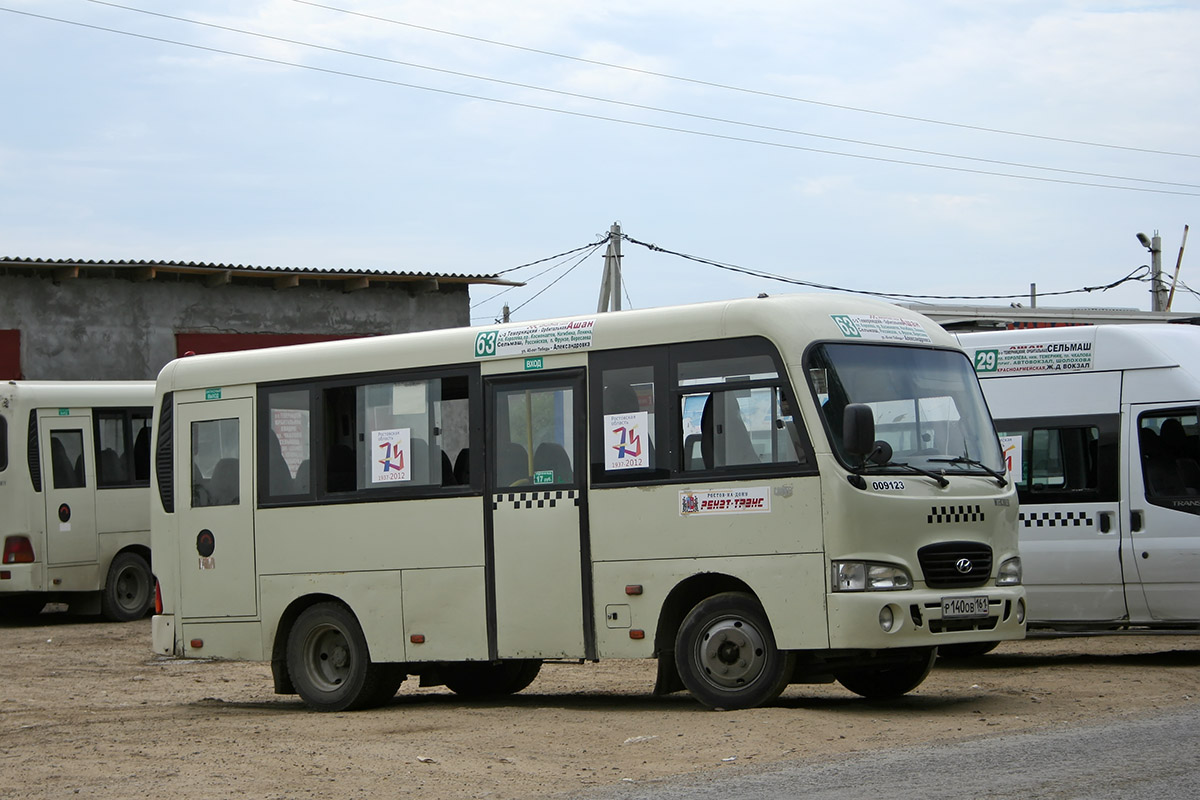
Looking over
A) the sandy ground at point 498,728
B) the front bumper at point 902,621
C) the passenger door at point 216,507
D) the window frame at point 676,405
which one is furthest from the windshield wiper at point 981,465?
the passenger door at point 216,507

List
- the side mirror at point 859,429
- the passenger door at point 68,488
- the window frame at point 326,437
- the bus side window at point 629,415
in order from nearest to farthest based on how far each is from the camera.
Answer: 1. the side mirror at point 859,429
2. the bus side window at point 629,415
3. the window frame at point 326,437
4. the passenger door at point 68,488

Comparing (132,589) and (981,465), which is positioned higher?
(981,465)

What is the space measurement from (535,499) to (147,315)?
18640 millimetres

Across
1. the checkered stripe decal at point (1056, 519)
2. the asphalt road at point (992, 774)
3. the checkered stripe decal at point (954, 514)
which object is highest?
the checkered stripe decal at point (954, 514)

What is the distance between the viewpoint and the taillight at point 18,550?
21094 millimetres

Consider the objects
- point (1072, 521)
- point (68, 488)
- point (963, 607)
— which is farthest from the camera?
point (68, 488)

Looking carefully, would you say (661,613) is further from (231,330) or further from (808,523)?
(231,330)

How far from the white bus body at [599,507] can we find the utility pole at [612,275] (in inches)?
849

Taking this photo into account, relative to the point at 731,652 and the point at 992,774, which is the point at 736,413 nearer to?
the point at 731,652

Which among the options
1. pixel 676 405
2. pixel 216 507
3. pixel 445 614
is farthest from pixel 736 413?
pixel 216 507

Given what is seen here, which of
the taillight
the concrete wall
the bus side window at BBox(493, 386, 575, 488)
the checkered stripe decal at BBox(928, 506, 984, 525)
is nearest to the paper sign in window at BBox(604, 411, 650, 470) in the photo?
the bus side window at BBox(493, 386, 575, 488)

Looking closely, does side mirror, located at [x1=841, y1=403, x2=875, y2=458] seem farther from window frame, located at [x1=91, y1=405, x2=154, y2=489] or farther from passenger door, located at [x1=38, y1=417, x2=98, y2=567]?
passenger door, located at [x1=38, y1=417, x2=98, y2=567]

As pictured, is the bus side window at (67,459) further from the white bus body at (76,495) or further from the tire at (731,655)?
the tire at (731,655)

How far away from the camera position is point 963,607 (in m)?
10.6
